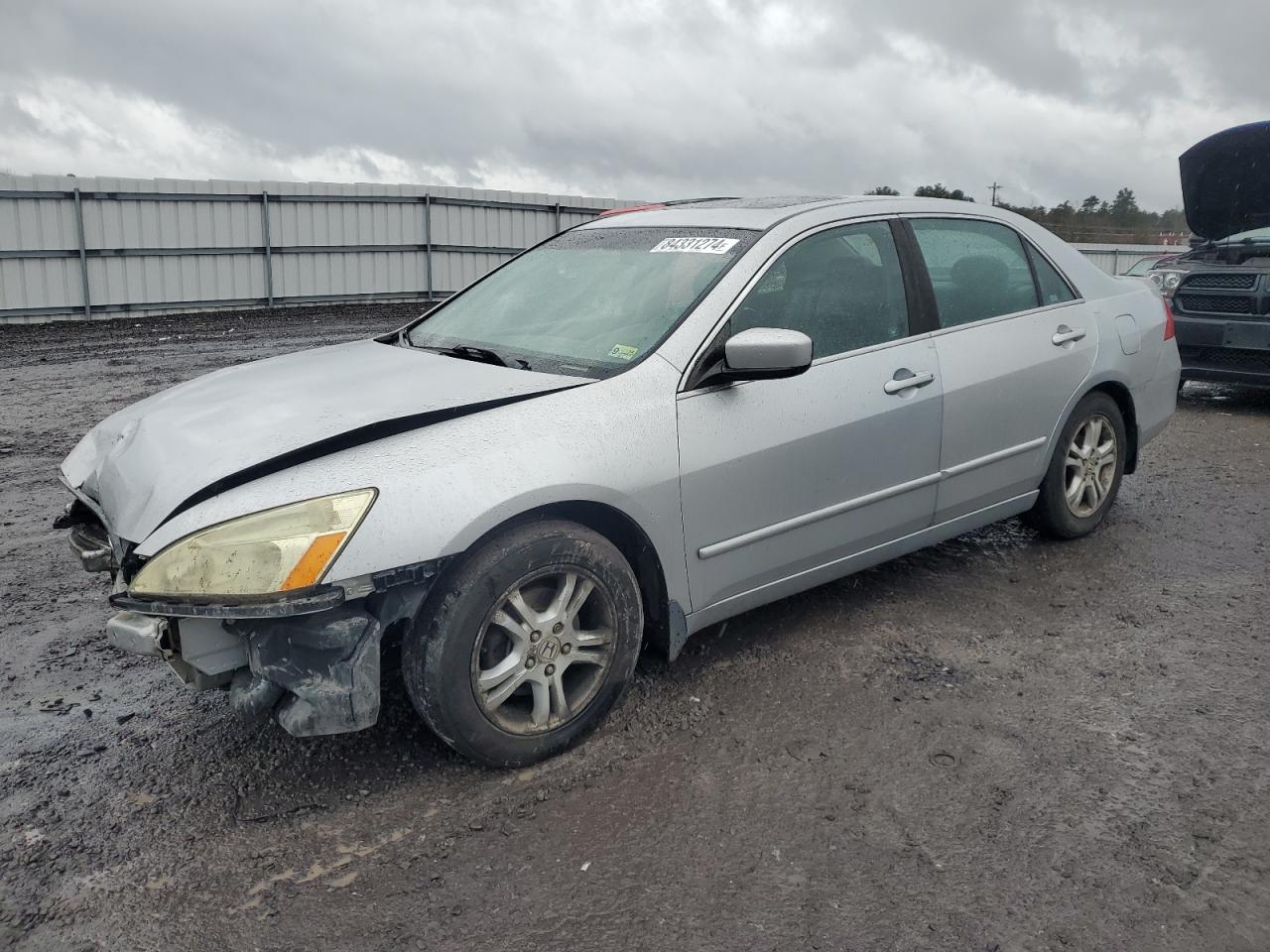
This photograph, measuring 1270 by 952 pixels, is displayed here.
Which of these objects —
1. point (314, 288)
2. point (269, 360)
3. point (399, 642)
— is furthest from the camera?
point (314, 288)

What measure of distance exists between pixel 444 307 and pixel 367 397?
51.7 inches

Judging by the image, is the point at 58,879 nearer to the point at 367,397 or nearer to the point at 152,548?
the point at 152,548

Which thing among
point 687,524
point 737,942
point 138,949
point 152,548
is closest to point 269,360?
point 152,548

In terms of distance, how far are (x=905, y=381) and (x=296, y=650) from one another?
7.52 ft

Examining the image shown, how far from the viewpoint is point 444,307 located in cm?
443

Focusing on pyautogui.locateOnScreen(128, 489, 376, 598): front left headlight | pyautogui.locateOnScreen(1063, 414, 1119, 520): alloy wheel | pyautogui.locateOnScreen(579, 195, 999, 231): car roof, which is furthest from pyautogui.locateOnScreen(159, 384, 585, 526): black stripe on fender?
pyautogui.locateOnScreen(1063, 414, 1119, 520): alloy wheel

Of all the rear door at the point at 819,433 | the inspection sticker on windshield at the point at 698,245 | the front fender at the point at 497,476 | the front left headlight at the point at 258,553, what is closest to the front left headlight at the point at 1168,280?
the rear door at the point at 819,433

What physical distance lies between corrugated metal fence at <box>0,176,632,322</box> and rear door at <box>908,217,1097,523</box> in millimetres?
15359

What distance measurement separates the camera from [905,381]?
385 cm

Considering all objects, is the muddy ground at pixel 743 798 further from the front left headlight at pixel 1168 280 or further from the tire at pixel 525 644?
the front left headlight at pixel 1168 280

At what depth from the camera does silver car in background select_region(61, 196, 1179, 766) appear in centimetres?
270

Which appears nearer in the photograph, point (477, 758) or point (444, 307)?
point (477, 758)

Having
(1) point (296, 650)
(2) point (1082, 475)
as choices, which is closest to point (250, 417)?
(1) point (296, 650)

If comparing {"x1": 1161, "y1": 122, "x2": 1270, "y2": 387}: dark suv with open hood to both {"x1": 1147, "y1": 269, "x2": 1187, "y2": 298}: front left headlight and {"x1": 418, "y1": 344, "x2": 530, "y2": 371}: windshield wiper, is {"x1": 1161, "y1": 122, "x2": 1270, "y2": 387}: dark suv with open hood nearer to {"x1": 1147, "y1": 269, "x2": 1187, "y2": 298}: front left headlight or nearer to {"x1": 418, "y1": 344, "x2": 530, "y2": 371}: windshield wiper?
{"x1": 1147, "y1": 269, "x2": 1187, "y2": 298}: front left headlight
